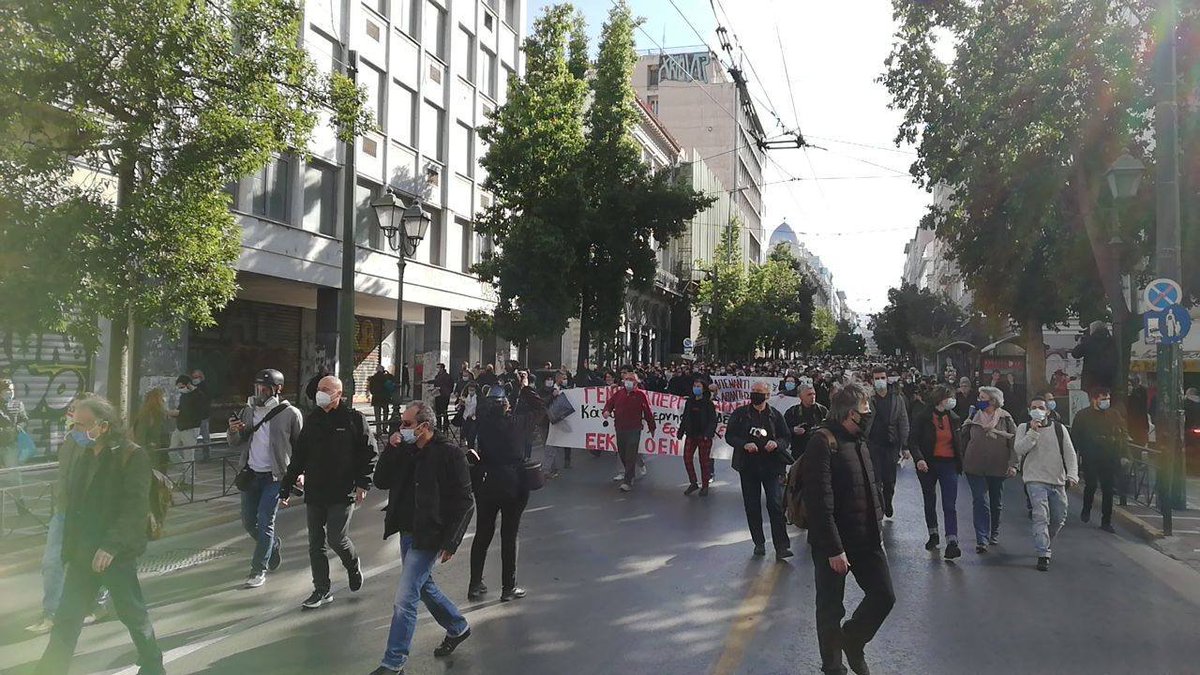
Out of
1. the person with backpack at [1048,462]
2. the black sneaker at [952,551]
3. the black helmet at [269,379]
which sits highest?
the black helmet at [269,379]

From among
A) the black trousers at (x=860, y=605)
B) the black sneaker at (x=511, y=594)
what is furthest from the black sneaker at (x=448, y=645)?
the black trousers at (x=860, y=605)

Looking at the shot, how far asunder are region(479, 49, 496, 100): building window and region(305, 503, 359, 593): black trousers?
2572 centimetres

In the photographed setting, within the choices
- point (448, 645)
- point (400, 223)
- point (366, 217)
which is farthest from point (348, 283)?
point (366, 217)

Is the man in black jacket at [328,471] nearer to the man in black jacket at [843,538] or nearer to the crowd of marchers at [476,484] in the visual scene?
the crowd of marchers at [476,484]

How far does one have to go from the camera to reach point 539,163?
24062 millimetres

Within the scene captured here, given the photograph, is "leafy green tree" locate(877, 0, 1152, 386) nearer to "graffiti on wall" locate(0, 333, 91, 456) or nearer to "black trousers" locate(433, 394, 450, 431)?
"black trousers" locate(433, 394, 450, 431)

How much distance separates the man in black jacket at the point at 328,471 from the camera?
6781 millimetres

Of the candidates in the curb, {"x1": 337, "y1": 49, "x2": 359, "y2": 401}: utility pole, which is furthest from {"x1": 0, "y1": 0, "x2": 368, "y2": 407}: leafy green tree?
{"x1": 337, "y1": 49, "x2": 359, "y2": 401}: utility pole

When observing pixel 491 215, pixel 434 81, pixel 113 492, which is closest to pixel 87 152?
pixel 113 492

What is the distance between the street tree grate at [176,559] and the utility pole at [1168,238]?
11432 mm

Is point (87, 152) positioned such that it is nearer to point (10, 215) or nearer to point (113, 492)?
point (10, 215)

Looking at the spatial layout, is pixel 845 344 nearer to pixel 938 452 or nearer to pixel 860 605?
pixel 938 452

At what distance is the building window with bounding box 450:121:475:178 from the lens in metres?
29.0

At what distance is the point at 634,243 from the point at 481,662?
21.0 m
